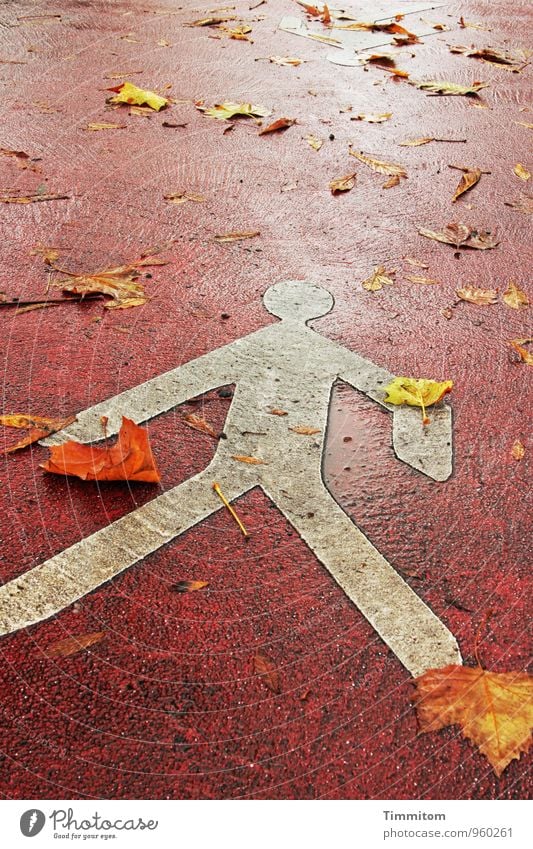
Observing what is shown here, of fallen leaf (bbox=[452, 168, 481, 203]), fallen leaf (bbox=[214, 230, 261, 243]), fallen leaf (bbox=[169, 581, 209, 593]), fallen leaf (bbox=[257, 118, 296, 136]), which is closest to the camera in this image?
fallen leaf (bbox=[169, 581, 209, 593])

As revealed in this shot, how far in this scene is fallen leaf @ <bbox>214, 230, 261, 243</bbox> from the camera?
115 inches

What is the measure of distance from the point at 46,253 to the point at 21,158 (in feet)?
3.49

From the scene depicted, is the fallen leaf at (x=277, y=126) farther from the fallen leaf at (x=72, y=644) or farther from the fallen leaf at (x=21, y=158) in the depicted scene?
the fallen leaf at (x=72, y=644)

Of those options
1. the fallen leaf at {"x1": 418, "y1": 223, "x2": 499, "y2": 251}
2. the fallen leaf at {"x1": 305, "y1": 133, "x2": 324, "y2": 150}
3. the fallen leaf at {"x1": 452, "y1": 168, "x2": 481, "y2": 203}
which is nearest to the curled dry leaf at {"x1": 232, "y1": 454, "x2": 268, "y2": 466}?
the fallen leaf at {"x1": 418, "y1": 223, "x2": 499, "y2": 251}

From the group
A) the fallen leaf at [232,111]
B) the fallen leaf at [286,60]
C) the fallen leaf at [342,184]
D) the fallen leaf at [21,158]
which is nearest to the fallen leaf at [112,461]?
the fallen leaf at [342,184]

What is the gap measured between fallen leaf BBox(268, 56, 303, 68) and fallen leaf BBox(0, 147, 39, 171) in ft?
8.07

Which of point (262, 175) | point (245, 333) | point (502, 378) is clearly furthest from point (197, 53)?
point (502, 378)

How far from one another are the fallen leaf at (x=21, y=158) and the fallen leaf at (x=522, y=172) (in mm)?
2418

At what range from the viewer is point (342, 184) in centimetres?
342

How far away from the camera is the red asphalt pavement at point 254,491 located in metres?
1.35

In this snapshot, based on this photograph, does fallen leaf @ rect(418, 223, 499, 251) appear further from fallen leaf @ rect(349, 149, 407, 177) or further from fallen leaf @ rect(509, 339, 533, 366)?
fallen leaf @ rect(509, 339, 533, 366)

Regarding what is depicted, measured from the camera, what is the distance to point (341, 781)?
1.31 m

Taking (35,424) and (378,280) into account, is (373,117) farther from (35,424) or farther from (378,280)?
(35,424)

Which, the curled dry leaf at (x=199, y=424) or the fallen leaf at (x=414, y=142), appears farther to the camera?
the fallen leaf at (x=414, y=142)
